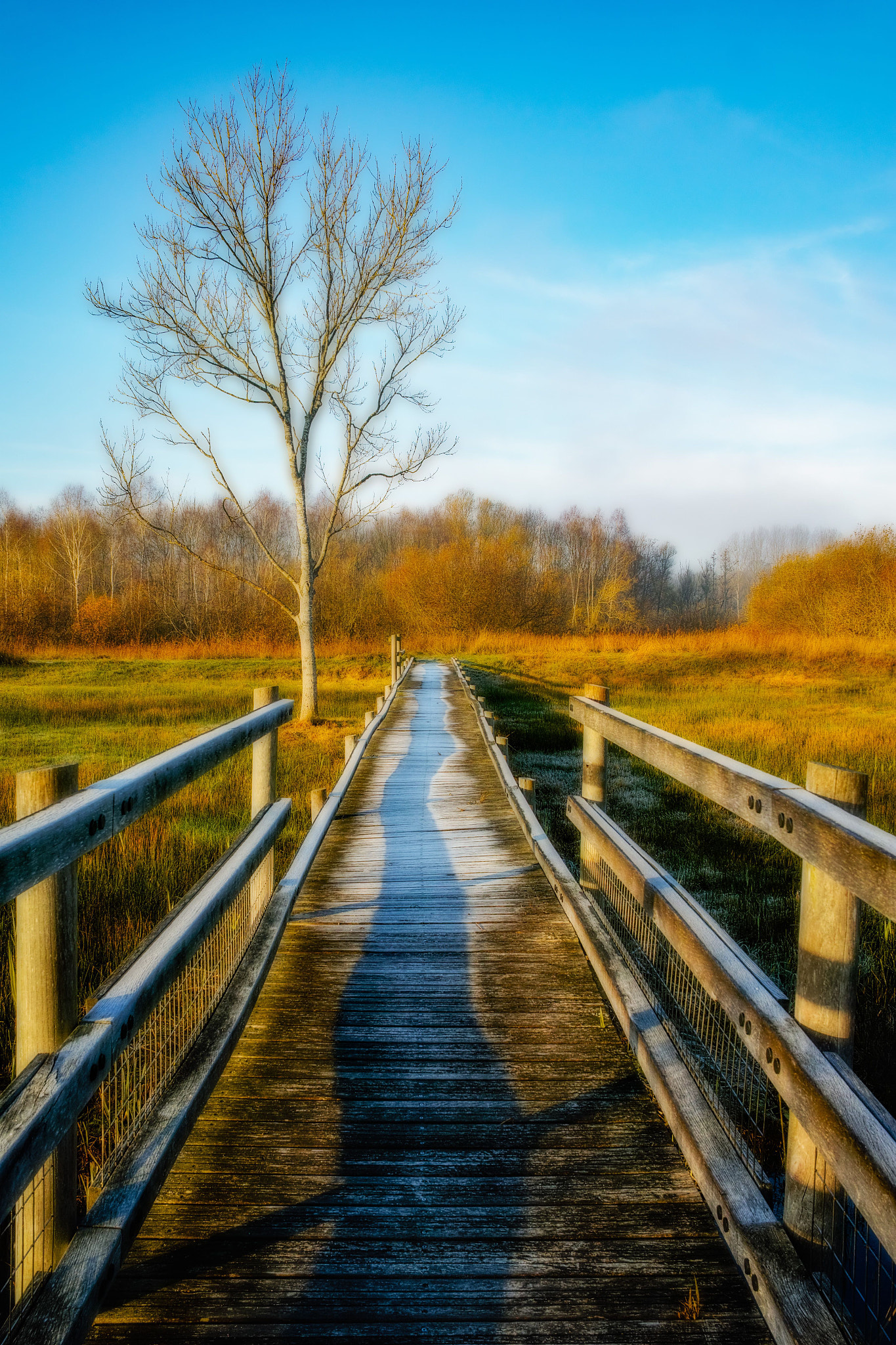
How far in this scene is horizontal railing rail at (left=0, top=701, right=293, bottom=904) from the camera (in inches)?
53.4

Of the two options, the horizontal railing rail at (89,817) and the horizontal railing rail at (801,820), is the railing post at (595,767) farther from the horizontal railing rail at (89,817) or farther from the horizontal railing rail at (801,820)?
the horizontal railing rail at (89,817)

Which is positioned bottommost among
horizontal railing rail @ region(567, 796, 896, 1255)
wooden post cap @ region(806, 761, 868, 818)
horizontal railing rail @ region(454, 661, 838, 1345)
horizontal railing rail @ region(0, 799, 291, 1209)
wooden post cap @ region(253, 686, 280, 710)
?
horizontal railing rail @ region(454, 661, 838, 1345)

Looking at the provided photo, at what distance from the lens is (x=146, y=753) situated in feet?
37.6

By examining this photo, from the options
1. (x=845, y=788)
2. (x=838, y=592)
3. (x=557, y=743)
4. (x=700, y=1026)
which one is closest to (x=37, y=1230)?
(x=845, y=788)

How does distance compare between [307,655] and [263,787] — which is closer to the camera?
[263,787]

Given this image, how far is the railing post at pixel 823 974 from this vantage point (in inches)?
68.2

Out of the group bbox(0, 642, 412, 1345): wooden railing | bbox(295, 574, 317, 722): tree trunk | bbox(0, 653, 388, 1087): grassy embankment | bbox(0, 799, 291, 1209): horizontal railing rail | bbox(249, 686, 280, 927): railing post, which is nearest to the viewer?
bbox(0, 799, 291, 1209): horizontal railing rail

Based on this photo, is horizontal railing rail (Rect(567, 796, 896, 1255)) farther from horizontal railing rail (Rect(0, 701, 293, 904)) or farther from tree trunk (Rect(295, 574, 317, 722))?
tree trunk (Rect(295, 574, 317, 722))

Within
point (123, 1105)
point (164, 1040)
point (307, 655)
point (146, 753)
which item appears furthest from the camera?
point (307, 655)

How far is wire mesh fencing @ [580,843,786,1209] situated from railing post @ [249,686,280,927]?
1634mm

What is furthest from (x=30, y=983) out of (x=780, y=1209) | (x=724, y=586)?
(x=724, y=586)

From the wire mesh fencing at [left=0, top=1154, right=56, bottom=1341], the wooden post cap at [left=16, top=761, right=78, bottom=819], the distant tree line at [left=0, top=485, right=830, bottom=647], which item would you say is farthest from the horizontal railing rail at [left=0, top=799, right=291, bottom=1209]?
the distant tree line at [left=0, top=485, right=830, bottom=647]

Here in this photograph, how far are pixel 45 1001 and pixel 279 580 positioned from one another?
44.4 metres

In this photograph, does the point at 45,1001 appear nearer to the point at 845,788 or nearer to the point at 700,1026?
the point at 845,788
